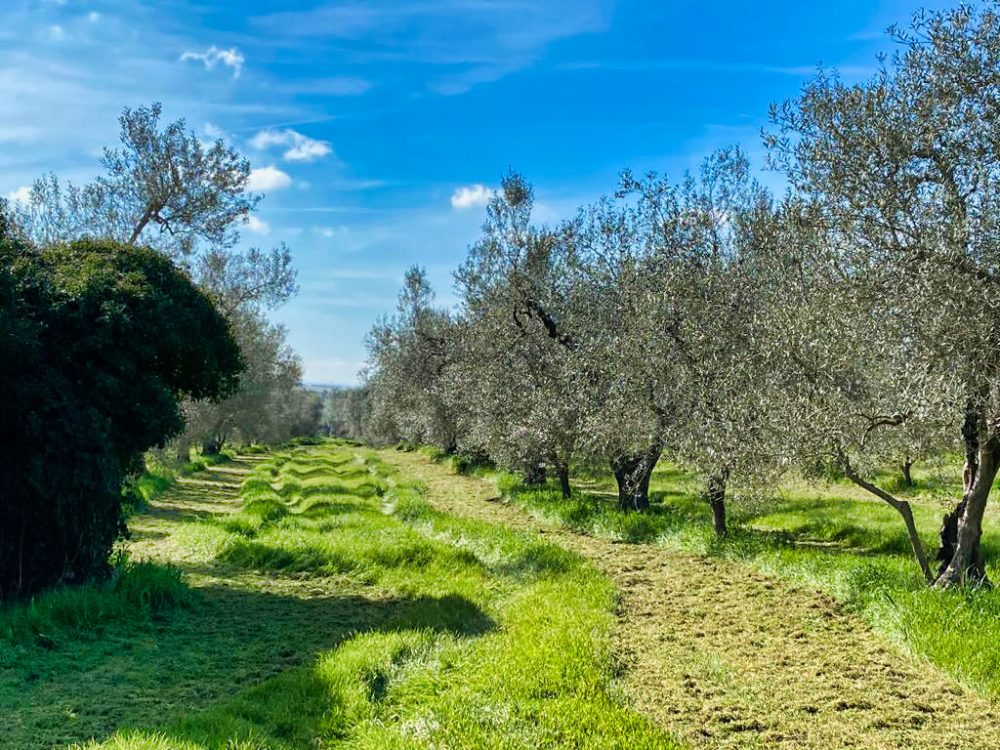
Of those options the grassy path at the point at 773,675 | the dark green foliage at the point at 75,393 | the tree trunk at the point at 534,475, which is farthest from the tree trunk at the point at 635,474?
the dark green foliage at the point at 75,393

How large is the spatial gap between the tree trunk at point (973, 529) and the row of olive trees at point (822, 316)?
3 centimetres

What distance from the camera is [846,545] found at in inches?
686

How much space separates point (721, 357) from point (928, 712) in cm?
963

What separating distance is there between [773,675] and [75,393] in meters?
11.5

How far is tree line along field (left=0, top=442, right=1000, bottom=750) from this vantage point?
7105mm

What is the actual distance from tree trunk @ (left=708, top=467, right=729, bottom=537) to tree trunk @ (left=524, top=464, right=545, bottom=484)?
412 inches

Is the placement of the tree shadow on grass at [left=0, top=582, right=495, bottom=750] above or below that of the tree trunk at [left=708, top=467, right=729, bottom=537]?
below

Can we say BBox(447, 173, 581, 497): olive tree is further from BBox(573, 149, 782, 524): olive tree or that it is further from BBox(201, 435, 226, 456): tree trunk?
BBox(201, 435, 226, 456): tree trunk

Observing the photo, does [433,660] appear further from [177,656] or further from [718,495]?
[718,495]

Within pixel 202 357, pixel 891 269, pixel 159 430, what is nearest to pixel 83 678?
pixel 159 430

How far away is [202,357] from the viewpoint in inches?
552

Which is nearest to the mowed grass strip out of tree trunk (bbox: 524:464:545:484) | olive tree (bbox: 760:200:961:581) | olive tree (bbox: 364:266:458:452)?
olive tree (bbox: 760:200:961:581)

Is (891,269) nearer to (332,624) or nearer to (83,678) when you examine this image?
(332,624)

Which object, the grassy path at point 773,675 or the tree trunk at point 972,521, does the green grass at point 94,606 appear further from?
the tree trunk at point 972,521
